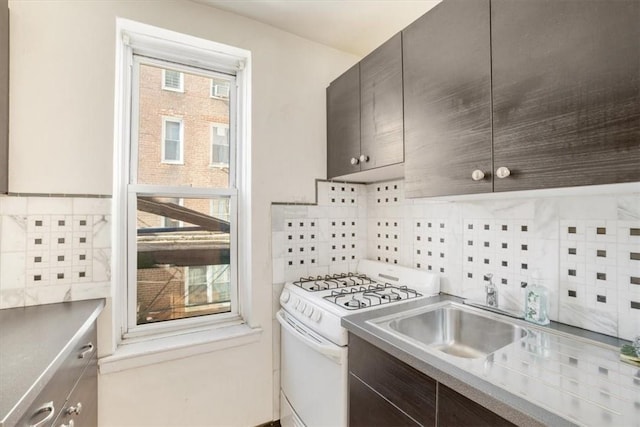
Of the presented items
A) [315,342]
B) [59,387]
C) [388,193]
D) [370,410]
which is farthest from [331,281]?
[59,387]

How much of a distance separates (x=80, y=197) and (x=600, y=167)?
196 cm

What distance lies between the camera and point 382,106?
1.51m

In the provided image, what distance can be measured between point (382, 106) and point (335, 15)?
683 mm

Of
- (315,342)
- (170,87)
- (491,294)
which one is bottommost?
(315,342)

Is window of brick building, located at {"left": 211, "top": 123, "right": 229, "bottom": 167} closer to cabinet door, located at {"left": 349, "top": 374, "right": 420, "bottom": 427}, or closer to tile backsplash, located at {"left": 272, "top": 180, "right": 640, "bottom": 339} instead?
tile backsplash, located at {"left": 272, "top": 180, "right": 640, "bottom": 339}

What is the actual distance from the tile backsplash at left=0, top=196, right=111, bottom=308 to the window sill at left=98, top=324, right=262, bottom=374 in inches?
12.6

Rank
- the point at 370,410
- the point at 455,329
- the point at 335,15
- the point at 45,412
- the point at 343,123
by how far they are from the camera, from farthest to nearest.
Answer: the point at 343,123 → the point at 335,15 → the point at 455,329 → the point at 370,410 → the point at 45,412

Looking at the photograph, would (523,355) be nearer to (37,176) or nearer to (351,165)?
(351,165)

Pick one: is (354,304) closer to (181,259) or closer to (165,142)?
(181,259)

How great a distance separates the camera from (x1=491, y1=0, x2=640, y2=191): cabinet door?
730 mm

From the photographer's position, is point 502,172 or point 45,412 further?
point 502,172

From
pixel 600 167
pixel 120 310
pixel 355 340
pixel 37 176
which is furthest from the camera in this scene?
pixel 120 310

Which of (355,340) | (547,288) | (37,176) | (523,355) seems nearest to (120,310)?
(37,176)

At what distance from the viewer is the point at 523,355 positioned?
3.10 feet
